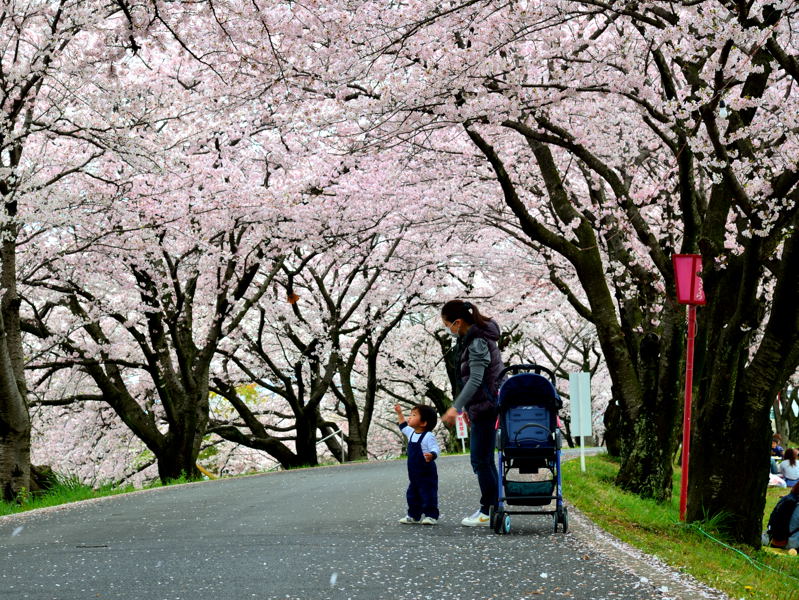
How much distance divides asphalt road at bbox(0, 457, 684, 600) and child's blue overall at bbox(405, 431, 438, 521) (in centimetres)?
21

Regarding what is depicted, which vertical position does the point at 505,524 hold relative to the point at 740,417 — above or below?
below

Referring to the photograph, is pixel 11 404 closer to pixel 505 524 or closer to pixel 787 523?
pixel 505 524

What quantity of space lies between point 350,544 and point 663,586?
2414 mm

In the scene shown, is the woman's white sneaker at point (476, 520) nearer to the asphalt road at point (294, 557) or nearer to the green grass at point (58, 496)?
the asphalt road at point (294, 557)

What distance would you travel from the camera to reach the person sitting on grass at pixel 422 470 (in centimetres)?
749

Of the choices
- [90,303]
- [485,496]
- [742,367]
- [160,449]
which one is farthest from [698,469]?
[90,303]

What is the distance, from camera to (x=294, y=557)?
593 centimetres

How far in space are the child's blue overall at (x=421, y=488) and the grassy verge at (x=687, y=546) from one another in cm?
146

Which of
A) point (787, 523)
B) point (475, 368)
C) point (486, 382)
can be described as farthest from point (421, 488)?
point (787, 523)

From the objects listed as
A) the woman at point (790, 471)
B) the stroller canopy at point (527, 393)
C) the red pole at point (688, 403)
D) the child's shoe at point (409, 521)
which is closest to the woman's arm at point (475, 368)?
the stroller canopy at point (527, 393)

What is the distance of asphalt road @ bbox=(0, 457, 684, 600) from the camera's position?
489 centimetres

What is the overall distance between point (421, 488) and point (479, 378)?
1167mm

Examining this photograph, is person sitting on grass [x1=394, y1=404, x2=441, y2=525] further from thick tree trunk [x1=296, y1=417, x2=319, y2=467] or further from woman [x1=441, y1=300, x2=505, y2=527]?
thick tree trunk [x1=296, y1=417, x2=319, y2=467]

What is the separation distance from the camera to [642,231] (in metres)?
11.7
